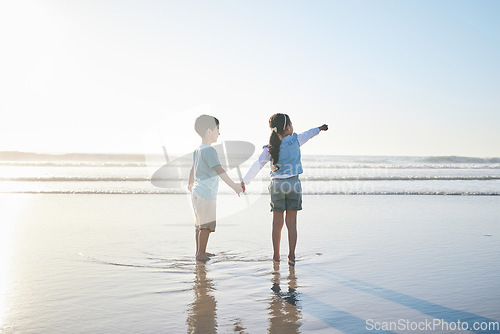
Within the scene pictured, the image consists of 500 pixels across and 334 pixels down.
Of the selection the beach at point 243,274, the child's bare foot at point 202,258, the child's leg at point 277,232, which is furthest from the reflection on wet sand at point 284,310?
the child's bare foot at point 202,258

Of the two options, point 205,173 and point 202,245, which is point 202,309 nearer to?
point 202,245

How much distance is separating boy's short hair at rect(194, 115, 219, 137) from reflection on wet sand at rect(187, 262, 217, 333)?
2.01 meters

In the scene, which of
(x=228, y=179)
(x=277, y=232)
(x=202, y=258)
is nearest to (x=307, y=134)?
(x=228, y=179)

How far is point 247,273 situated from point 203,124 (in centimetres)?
206

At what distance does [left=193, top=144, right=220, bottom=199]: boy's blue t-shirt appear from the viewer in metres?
6.07

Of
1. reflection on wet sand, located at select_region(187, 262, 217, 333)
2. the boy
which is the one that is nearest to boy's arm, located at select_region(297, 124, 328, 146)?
the boy

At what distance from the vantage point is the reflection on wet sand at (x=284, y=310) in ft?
11.3

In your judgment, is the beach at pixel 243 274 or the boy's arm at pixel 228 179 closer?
the beach at pixel 243 274

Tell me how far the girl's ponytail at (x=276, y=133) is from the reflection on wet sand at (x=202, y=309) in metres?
1.75

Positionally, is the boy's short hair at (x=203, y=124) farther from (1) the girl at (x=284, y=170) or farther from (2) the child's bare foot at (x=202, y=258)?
(2) the child's bare foot at (x=202, y=258)

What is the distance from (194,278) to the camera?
16.4 feet

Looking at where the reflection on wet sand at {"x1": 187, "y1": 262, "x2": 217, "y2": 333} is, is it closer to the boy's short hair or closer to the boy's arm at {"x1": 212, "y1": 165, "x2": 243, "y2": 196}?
the boy's arm at {"x1": 212, "y1": 165, "x2": 243, "y2": 196}

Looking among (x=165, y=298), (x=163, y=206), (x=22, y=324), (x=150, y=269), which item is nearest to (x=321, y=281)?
(x=165, y=298)

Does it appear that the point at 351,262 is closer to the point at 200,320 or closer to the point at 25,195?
the point at 200,320
